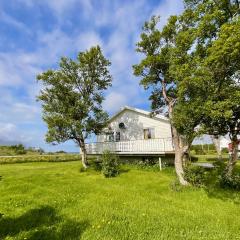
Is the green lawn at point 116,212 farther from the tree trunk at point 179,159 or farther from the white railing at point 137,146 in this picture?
the white railing at point 137,146

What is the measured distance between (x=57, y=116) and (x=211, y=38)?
56.8ft

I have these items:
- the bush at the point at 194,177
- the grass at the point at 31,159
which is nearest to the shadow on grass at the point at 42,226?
the bush at the point at 194,177

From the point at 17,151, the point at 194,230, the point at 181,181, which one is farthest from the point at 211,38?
the point at 17,151

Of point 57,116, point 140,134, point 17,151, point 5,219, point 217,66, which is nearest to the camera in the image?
point 5,219

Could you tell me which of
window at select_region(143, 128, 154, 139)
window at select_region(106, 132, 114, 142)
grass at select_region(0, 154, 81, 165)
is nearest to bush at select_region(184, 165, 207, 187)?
window at select_region(143, 128, 154, 139)

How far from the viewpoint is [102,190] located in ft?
60.1

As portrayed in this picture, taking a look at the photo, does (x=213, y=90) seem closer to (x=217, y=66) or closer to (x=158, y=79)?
(x=217, y=66)

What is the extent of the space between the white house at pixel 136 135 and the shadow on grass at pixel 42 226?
674 inches

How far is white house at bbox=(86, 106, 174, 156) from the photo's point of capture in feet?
94.2

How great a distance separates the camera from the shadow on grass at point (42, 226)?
9984 mm

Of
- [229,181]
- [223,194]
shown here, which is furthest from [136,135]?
[223,194]

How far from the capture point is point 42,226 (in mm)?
11016

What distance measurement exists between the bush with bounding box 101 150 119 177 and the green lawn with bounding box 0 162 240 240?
179 inches

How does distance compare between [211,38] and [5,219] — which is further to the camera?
[211,38]
